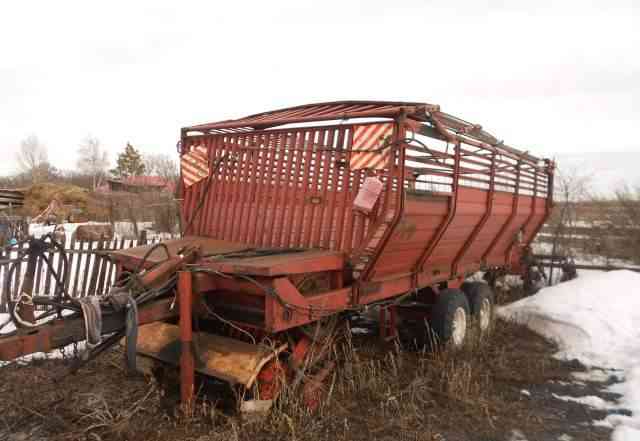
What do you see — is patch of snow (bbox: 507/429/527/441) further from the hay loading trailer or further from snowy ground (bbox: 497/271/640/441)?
the hay loading trailer

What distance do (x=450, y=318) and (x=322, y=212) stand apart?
221 cm

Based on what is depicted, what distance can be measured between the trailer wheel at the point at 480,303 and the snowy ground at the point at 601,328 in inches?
23.8

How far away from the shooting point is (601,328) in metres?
5.81

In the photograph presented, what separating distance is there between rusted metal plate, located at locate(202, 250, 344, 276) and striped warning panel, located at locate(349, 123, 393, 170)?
80 centimetres

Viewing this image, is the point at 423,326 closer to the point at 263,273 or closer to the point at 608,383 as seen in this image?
the point at 608,383

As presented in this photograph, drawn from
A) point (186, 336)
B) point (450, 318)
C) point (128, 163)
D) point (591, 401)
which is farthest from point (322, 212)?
point (128, 163)

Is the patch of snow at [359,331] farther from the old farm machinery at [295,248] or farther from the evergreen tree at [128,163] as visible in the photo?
the evergreen tree at [128,163]

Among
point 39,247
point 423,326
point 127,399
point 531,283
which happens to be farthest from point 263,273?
point 531,283

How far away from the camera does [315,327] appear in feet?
12.2

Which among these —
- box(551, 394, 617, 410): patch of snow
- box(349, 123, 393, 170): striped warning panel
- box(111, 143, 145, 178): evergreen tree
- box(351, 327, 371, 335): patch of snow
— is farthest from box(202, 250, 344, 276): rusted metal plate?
box(111, 143, 145, 178): evergreen tree

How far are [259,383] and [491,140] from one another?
3.93 metres

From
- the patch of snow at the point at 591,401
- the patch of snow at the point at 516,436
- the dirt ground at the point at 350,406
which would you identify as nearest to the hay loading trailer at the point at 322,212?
the dirt ground at the point at 350,406

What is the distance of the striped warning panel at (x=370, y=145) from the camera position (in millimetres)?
3680

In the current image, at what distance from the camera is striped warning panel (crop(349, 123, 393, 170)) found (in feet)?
12.1
